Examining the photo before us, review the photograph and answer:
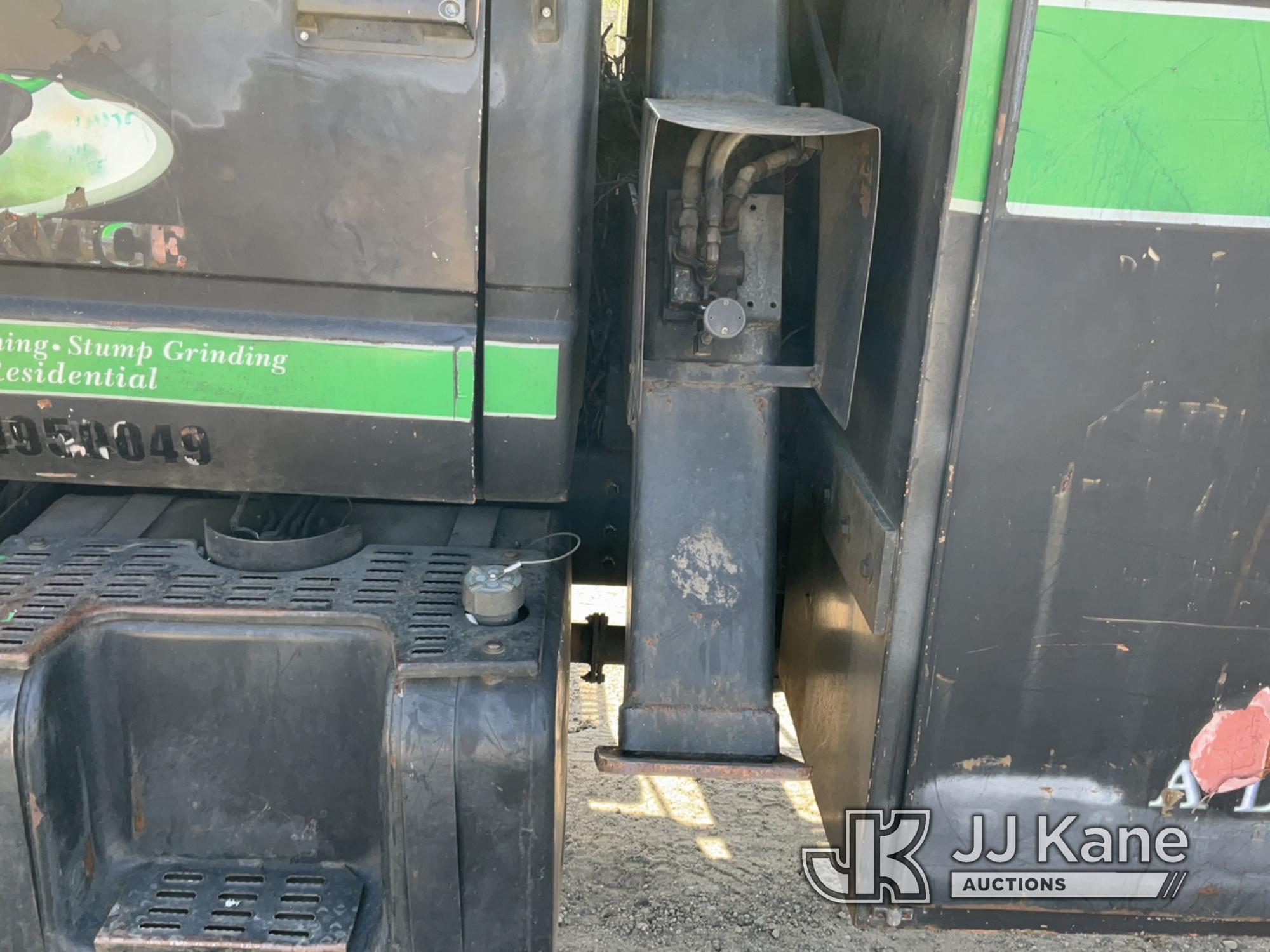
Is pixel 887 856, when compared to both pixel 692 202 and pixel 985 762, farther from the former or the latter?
pixel 692 202

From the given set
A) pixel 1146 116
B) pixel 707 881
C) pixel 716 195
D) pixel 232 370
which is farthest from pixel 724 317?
pixel 707 881

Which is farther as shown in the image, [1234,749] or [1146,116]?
[1234,749]

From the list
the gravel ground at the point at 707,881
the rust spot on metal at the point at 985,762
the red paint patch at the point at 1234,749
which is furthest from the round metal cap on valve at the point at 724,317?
the gravel ground at the point at 707,881

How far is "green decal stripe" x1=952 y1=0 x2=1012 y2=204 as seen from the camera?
124cm

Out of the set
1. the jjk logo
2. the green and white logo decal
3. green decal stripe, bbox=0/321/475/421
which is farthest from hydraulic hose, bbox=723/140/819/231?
the jjk logo

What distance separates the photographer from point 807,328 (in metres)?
1.87

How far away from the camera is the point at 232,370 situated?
1.50 metres

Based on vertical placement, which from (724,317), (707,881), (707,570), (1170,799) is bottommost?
(707,881)

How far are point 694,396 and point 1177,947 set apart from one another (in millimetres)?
1866

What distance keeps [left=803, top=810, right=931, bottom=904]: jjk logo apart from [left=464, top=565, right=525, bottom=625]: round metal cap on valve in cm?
63

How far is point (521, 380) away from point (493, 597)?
1.09 ft

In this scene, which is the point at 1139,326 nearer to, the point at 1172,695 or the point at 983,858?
the point at 1172,695

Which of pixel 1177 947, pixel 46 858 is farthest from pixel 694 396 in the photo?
pixel 1177 947

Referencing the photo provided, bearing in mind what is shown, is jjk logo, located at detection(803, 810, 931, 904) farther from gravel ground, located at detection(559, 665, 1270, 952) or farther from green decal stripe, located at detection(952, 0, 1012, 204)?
green decal stripe, located at detection(952, 0, 1012, 204)
